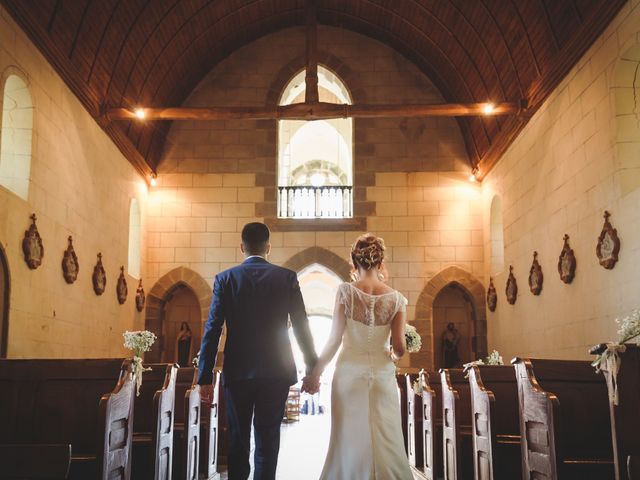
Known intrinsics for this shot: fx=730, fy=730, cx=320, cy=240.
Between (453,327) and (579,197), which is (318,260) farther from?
(579,197)

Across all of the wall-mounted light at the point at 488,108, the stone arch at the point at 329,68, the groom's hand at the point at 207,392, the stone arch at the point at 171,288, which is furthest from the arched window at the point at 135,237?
the groom's hand at the point at 207,392

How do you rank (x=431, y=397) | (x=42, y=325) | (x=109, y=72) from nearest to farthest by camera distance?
1. (x=431, y=397)
2. (x=42, y=325)
3. (x=109, y=72)

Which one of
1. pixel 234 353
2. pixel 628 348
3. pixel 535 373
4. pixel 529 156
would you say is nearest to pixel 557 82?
pixel 529 156

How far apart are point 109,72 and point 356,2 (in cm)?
559

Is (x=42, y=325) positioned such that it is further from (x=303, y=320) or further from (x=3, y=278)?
(x=303, y=320)

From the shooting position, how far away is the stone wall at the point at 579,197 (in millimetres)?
8398

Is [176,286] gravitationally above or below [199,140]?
below

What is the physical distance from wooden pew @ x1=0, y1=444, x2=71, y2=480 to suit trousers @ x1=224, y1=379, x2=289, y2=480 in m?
0.86

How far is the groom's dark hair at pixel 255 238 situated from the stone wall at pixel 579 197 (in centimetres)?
529

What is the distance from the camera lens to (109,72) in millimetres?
11703

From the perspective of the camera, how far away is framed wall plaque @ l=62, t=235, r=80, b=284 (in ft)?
33.4

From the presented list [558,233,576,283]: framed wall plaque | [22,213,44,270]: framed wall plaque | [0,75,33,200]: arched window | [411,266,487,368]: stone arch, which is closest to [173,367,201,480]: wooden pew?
[22,213,44,270]: framed wall plaque

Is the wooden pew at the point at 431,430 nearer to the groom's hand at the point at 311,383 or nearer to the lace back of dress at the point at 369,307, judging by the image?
the lace back of dress at the point at 369,307

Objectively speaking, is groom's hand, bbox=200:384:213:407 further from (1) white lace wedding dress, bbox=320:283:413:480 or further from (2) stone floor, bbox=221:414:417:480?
(2) stone floor, bbox=221:414:417:480
